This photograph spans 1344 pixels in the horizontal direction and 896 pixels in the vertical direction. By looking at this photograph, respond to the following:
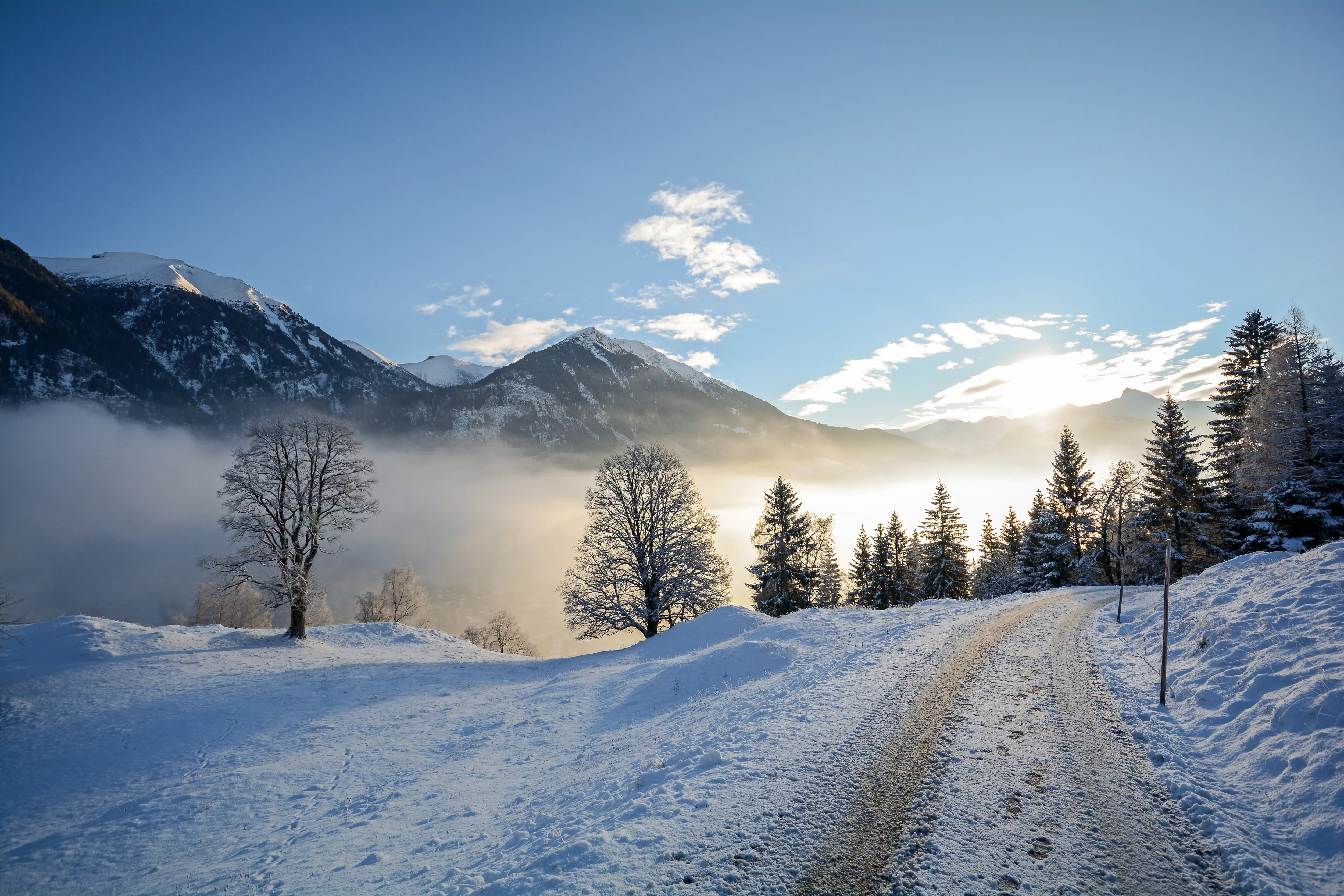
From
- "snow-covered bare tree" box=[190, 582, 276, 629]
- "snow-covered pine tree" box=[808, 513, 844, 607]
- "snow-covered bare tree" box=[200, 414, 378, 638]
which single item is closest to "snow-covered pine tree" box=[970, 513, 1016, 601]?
"snow-covered pine tree" box=[808, 513, 844, 607]

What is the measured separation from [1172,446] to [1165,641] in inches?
1481

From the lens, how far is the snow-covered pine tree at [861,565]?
48.5m

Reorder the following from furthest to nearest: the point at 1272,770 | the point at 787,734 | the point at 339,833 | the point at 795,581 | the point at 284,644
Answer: the point at 795,581 → the point at 284,644 → the point at 787,734 → the point at 339,833 → the point at 1272,770

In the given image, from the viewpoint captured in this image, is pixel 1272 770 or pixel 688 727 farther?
pixel 688 727

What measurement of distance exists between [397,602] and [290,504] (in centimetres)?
4260

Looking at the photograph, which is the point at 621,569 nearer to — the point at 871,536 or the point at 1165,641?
the point at 1165,641

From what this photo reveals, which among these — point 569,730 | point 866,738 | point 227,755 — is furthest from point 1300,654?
point 227,755

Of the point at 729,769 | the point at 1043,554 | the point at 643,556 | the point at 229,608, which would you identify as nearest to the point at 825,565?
the point at 1043,554

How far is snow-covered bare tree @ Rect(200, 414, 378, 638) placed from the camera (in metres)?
22.6

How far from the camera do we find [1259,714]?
8.35 m

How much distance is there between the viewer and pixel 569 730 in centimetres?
1368

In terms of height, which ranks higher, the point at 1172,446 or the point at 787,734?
the point at 1172,446

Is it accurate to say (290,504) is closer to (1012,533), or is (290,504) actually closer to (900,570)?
(900,570)

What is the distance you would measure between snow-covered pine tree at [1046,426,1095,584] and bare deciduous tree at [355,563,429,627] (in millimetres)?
69572
